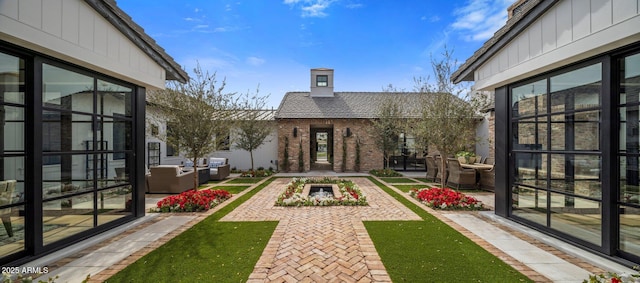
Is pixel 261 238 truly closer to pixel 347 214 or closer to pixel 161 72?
pixel 347 214

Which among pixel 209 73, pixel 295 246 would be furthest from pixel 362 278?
pixel 209 73

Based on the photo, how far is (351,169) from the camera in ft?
47.5

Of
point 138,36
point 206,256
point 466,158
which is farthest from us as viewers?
point 466,158

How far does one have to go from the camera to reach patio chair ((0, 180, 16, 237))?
3188mm

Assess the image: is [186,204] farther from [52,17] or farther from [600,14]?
[600,14]

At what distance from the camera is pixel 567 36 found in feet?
11.9

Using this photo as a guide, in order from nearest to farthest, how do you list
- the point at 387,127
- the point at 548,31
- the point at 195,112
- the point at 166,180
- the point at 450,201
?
the point at 548,31 → the point at 450,201 → the point at 195,112 → the point at 166,180 → the point at 387,127

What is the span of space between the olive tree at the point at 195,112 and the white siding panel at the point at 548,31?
7.47 metres

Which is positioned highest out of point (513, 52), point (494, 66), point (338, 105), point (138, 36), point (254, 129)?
point (338, 105)

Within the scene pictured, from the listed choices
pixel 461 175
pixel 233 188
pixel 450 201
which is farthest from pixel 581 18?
pixel 233 188

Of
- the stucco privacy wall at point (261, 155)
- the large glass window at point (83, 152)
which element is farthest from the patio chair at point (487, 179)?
the large glass window at point (83, 152)

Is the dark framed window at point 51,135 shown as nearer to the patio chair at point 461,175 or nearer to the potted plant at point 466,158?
the patio chair at point 461,175

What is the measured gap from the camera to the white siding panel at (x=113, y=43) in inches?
169

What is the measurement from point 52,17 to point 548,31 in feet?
25.3
